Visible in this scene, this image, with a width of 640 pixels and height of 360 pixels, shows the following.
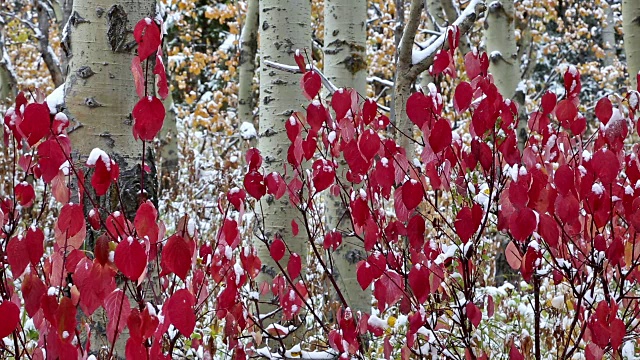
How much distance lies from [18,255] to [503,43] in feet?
13.2

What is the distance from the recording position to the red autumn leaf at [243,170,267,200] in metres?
2.11

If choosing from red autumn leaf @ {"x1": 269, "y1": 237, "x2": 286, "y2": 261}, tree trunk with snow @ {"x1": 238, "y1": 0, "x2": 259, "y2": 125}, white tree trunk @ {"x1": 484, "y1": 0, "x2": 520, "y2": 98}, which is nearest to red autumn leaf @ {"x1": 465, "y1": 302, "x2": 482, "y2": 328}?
red autumn leaf @ {"x1": 269, "y1": 237, "x2": 286, "y2": 261}

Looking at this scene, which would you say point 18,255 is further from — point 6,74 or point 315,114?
point 6,74

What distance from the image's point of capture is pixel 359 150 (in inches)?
70.9

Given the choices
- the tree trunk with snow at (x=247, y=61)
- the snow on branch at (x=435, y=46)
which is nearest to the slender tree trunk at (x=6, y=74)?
the tree trunk with snow at (x=247, y=61)

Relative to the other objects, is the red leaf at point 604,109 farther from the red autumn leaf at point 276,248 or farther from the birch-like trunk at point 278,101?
the birch-like trunk at point 278,101

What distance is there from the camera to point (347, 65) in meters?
3.03

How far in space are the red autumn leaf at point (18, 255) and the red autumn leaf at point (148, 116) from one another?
0.38 m

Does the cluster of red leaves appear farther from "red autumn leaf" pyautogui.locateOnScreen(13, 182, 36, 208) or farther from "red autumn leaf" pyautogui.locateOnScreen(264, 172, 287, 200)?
"red autumn leaf" pyautogui.locateOnScreen(13, 182, 36, 208)

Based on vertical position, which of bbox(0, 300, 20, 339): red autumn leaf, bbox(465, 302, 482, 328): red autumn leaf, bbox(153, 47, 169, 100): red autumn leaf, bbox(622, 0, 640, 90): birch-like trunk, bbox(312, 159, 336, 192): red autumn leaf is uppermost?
bbox(622, 0, 640, 90): birch-like trunk

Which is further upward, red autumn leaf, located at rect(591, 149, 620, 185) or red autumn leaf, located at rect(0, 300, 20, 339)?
red autumn leaf, located at rect(591, 149, 620, 185)

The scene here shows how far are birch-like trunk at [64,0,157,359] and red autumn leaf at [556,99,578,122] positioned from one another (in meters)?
1.30

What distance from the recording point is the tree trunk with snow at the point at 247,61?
6.07 meters

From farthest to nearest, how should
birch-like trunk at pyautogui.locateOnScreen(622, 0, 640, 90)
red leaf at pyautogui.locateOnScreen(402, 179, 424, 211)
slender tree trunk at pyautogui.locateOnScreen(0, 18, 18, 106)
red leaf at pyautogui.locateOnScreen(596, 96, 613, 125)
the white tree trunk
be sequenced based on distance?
slender tree trunk at pyautogui.locateOnScreen(0, 18, 18, 106), the white tree trunk, birch-like trunk at pyautogui.locateOnScreen(622, 0, 640, 90), red leaf at pyautogui.locateOnScreen(596, 96, 613, 125), red leaf at pyautogui.locateOnScreen(402, 179, 424, 211)
